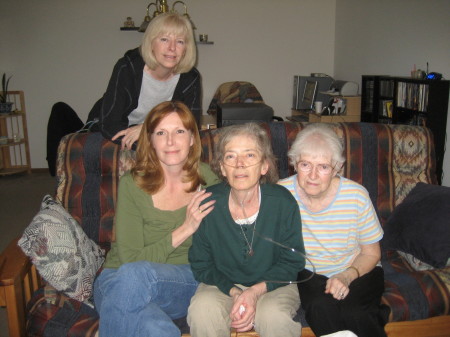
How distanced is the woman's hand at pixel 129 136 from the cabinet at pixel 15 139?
14.0 feet

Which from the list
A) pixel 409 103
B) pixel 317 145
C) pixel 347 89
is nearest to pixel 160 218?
pixel 317 145

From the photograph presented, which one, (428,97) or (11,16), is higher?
(11,16)

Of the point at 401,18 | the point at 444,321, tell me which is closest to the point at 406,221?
the point at 444,321

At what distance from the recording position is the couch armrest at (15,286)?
142cm

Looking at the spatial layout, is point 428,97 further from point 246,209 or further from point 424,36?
point 246,209

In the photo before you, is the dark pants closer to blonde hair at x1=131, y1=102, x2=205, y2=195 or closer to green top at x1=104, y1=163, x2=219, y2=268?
green top at x1=104, y1=163, x2=219, y2=268

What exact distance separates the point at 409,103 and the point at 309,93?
2.01m

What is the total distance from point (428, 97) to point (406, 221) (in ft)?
6.41

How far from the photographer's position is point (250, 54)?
5961 millimetres

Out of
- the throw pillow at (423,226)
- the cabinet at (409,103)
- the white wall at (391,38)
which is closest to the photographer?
the throw pillow at (423,226)

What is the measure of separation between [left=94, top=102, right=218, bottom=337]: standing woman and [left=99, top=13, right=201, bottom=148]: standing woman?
34 centimetres

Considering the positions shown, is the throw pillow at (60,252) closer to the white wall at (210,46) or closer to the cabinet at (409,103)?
the cabinet at (409,103)

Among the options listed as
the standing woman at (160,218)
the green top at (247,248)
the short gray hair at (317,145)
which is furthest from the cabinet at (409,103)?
the standing woman at (160,218)

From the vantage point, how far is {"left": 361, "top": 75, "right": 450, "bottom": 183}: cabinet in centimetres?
339
